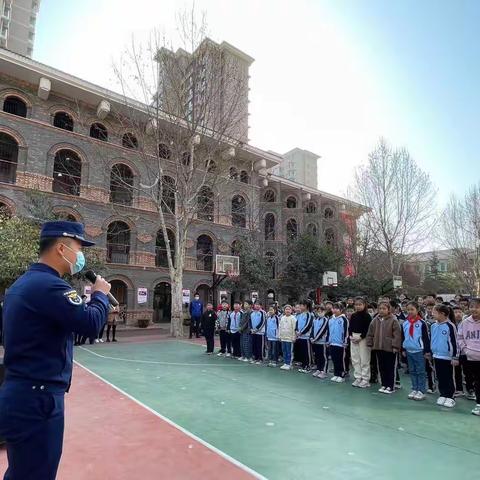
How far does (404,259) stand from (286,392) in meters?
19.6

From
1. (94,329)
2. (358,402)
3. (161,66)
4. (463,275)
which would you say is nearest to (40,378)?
(94,329)

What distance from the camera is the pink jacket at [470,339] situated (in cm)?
619

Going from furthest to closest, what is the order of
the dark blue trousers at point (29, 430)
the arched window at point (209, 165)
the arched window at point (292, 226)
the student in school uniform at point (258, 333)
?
the arched window at point (292, 226), the arched window at point (209, 165), the student in school uniform at point (258, 333), the dark blue trousers at point (29, 430)

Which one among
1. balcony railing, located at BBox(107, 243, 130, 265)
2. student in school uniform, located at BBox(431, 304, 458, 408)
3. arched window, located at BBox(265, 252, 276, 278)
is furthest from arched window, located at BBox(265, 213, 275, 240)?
student in school uniform, located at BBox(431, 304, 458, 408)

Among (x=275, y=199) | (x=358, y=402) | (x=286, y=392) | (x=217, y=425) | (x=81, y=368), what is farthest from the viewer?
(x=275, y=199)

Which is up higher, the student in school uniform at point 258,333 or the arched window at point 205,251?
the arched window at point 205,251

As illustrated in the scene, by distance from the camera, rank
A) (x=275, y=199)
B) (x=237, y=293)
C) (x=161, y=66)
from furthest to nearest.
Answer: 1. (x=275, y=199)
2. (x=237, y=293)
3. (x=161, y=66)

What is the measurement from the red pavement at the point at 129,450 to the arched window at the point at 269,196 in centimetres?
2786

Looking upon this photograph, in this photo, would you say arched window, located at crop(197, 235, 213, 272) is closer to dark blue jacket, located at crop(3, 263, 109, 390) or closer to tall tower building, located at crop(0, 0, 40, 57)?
dark blue jacket, located at crop(3, 263, 109, 390)

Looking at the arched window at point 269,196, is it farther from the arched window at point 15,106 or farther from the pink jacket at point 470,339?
the pink jacket at point 470,339

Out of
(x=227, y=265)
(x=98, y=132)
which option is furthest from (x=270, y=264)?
(x=98, y=132)

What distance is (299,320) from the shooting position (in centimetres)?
1045

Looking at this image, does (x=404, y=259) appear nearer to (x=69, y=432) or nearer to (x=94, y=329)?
(x=69, y=432)

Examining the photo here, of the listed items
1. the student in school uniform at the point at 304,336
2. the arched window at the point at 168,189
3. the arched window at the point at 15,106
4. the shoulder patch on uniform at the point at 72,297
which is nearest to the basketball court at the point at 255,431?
the student in school uniform at the point at 304,336
